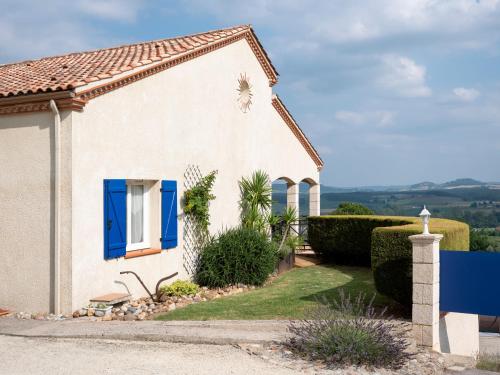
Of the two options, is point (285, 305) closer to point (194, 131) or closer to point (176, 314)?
point (176, 314)

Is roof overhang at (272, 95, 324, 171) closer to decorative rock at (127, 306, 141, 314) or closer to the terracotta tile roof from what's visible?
the terracotta tile roof

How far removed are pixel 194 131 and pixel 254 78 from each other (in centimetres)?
390

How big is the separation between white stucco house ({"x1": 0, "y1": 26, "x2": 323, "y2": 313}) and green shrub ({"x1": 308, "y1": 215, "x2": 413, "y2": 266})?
3.56 meters

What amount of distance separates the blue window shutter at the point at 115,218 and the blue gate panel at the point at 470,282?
5625mm

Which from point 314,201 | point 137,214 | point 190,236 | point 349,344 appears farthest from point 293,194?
point 349,344

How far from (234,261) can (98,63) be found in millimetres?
5353

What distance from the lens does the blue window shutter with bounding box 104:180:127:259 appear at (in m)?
10.1

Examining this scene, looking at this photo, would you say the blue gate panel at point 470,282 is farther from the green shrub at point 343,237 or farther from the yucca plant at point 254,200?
the yucca plant at point 254,200

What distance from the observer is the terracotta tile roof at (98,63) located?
985 centimetres

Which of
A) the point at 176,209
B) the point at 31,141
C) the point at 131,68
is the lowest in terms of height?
the point at 176,209

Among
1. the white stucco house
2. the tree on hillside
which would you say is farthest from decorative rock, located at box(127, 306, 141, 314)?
the tree on hillside

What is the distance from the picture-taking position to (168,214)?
38.9 feet

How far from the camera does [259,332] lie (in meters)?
8.02

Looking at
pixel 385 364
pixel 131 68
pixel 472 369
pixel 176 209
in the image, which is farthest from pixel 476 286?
pixel 131 68
